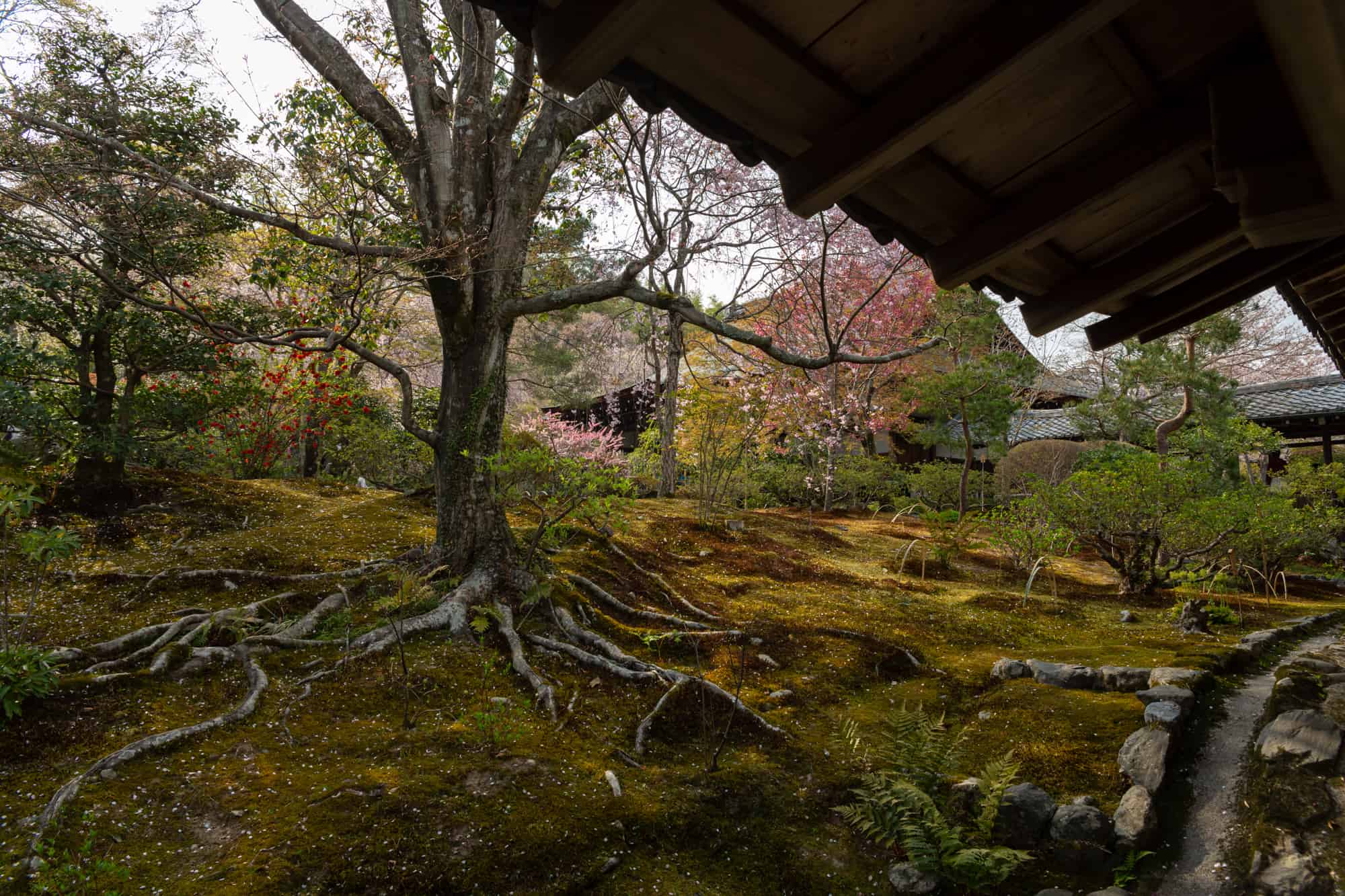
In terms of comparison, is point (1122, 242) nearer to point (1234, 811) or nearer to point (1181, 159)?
point (1181, 159)

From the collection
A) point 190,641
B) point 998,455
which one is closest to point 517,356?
point 998,455

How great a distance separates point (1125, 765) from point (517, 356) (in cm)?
1873

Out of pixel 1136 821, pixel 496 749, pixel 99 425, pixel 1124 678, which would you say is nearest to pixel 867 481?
pixel 1124 678

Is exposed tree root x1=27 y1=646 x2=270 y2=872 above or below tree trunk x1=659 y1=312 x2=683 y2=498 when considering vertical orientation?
below

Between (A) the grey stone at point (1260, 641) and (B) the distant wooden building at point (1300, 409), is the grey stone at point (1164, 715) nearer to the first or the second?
(A) the grey stone at point (1260, 641)

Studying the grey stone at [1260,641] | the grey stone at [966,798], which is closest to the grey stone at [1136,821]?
the grey stone at [966,798]

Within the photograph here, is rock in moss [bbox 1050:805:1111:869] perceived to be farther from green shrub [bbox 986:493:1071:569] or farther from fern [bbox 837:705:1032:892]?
green shrub [bbox 986:493:1071:569]

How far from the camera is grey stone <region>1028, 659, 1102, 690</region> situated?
14.3 feet

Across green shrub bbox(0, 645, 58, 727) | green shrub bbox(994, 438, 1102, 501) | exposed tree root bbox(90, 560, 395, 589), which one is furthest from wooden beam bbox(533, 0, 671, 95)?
green shrub bbox(994, 438, 1102, 501)

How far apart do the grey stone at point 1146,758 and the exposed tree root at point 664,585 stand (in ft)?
9.57

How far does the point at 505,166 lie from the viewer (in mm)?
5262

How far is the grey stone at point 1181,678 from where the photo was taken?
4098 millimetres

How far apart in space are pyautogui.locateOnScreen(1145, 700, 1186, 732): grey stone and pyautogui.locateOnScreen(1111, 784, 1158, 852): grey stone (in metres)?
0.63

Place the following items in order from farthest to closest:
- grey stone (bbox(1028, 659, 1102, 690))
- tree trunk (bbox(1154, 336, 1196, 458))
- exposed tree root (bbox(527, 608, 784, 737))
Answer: tree trunk (bbox(1154, 336, 1196, 458)) < grey stone (bbox(1028, 659, 1102, 690)) < exposed tree root (bbox(527, 608, 784, 737))
